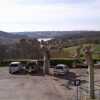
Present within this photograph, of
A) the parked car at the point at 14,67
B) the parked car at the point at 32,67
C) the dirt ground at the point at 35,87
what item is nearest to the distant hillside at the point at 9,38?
the parked car at the point at 32,67

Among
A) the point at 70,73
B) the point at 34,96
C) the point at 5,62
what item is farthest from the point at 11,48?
the point at 34,96

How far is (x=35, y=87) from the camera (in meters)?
30.2

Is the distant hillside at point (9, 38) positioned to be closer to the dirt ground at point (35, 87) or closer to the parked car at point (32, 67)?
the parked car at point (32, 67)

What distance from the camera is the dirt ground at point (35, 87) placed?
26.0 m

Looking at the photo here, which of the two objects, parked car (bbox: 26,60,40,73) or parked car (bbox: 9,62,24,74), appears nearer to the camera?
parked car (bbox: 9,62,24,74)

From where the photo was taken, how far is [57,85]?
100ft

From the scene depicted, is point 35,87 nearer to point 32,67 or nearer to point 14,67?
point 14,67

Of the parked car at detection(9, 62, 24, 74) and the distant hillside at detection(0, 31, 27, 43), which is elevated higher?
the distant hillside at detection(0, 31, 27, 43)

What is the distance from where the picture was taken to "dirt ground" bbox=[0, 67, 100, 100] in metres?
26.0

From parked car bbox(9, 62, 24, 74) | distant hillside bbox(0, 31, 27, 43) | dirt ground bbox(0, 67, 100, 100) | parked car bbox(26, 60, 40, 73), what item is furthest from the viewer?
distant hillside bbox(0, 31, 27, 43)

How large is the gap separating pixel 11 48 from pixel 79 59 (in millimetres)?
12892

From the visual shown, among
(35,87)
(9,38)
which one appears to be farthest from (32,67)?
(9,38)

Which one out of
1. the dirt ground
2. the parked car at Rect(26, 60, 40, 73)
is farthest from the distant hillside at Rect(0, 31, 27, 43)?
the dirt ground

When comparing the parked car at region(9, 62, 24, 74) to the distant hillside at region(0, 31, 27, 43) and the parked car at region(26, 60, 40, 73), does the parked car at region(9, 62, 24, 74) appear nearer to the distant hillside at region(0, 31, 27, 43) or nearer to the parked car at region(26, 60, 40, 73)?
the parked car at region(26, 60, 40, 73)
